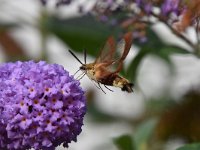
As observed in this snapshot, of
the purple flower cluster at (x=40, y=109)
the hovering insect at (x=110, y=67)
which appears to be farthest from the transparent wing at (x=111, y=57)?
the purple flower cluster at (x=40, y=109)

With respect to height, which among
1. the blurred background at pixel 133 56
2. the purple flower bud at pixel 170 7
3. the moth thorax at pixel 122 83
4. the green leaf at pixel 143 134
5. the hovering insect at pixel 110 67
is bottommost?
the moth thorax at pixel 122 83

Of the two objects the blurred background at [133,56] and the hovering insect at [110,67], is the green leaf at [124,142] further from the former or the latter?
the hovering insect at [110,67]

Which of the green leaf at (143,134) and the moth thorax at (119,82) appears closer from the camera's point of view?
the moth thorax at (119,82)

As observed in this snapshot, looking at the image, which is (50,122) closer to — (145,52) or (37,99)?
(37,99)

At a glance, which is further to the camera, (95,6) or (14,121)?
(95,6)

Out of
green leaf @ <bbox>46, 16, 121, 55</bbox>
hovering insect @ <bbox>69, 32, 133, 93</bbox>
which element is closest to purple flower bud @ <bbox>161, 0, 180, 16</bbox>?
hovering insect @ <bbox>69, 32, 133, 93</bbox>

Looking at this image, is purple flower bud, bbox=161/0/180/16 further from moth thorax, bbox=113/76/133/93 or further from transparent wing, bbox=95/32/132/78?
moth thorax, bbox=113/76/133/93

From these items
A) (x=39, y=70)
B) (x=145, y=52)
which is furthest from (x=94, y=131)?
(x=39, y=70)
